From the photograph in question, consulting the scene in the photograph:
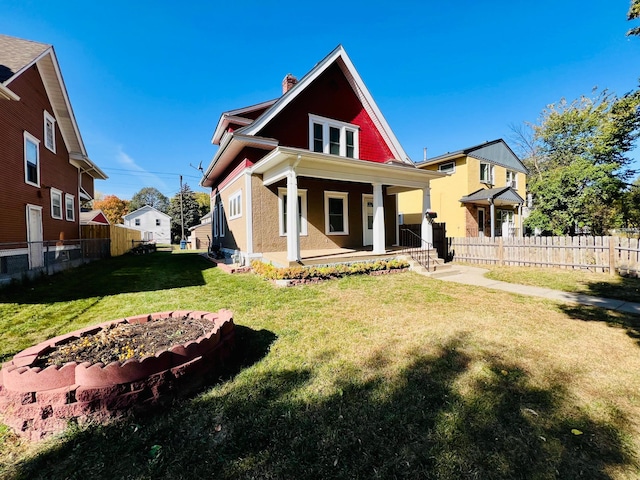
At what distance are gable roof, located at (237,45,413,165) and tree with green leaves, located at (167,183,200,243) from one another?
4223 cm

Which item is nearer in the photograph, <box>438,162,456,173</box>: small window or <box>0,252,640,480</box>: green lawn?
<box>0,252,640,480</box>: green lawn

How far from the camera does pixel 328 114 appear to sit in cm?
1193

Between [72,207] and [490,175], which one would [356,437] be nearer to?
[72,207]

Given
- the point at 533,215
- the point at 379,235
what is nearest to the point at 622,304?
the point at 379,235

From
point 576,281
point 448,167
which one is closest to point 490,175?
point 448,167

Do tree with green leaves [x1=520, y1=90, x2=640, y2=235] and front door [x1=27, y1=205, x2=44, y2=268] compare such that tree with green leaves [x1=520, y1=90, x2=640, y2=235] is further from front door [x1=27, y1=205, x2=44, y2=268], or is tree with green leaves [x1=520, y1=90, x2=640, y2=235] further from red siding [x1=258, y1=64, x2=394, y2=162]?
front door [x1=27, y1=205, x2=44, y2=268]

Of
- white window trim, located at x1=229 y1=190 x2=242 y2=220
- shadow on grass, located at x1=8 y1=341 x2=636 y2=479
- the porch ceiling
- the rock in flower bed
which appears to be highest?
the porch ceiling

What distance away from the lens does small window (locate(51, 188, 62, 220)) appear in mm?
12602

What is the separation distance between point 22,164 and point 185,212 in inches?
1561

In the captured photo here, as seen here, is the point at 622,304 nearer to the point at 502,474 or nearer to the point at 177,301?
the point at 502,474

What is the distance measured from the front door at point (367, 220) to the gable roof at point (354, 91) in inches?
106

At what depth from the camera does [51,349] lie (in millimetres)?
2951

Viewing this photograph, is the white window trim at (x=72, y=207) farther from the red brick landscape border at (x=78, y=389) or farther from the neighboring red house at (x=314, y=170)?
the red brick landscape border at (x=78, y=389)

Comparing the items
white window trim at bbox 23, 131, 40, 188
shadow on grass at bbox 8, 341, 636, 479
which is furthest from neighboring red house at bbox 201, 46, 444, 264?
white window trim at bbox 23, 131, 40, 188
